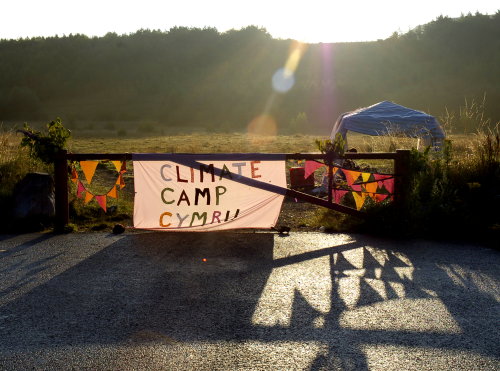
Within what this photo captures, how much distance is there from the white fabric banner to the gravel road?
0.42 meters

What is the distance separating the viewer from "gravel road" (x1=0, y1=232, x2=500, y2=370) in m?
3.92

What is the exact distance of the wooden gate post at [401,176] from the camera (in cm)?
791

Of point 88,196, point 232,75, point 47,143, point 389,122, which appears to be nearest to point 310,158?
point 88,196

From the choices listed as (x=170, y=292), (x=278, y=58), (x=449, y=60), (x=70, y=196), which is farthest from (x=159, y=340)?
(x=278, y=58)

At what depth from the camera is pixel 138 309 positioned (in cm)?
487

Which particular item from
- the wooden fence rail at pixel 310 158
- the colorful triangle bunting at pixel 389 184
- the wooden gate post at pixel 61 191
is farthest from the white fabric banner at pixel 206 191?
the colorful triangle bunting at pixel 389 184

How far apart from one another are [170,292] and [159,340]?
116 centimetres

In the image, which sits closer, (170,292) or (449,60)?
(170,292)

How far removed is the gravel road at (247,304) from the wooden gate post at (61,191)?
0.71m

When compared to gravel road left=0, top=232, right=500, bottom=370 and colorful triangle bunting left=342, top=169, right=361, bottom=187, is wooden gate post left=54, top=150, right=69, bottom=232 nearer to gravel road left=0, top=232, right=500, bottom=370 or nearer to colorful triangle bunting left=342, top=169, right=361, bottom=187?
gravel road left=0, top=232, right=500, bottom=370

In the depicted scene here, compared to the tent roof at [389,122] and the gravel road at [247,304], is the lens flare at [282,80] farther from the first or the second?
the gravel road at [247,304]

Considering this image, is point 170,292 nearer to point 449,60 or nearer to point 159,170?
point 159,170

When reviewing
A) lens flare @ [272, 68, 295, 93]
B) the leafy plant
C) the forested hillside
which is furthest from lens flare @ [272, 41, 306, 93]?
the leafy plant

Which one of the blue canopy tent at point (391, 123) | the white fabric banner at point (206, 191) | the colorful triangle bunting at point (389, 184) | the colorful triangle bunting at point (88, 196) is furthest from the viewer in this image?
the blue canopy tent at point (391, 123)
